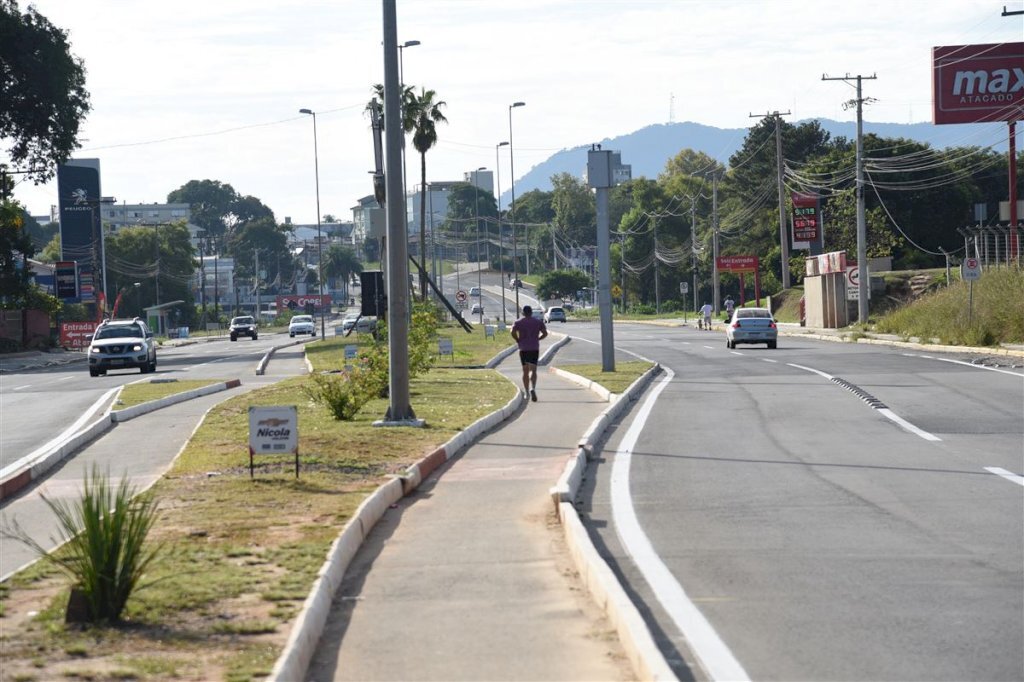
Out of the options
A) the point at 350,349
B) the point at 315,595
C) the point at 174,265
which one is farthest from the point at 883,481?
the point at 174,265

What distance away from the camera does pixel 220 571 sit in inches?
367

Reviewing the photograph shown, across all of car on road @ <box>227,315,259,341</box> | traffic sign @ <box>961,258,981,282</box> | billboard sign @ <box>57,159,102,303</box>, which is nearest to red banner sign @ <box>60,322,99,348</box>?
car on road @ <box>227,315,259,341</box>

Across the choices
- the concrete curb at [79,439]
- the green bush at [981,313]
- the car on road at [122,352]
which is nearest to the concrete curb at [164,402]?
the concrete curb at [79,439]

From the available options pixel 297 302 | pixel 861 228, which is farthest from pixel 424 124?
pixel 297 302

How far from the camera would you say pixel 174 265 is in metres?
142

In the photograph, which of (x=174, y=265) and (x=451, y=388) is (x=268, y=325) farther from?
(x=451, y=388)

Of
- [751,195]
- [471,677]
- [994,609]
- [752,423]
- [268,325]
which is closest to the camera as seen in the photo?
[471,677]

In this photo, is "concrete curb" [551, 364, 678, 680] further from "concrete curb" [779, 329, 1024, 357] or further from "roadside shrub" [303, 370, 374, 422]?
"concrete curb" [779, 329, 1024, 357]

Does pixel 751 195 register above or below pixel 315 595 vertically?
above

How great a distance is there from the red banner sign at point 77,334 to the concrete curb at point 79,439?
51.9 meters

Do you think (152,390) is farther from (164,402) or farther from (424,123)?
(424,123)

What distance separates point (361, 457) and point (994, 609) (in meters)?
9.34

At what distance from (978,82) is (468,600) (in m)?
62.8

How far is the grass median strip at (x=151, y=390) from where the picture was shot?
2998 cm
